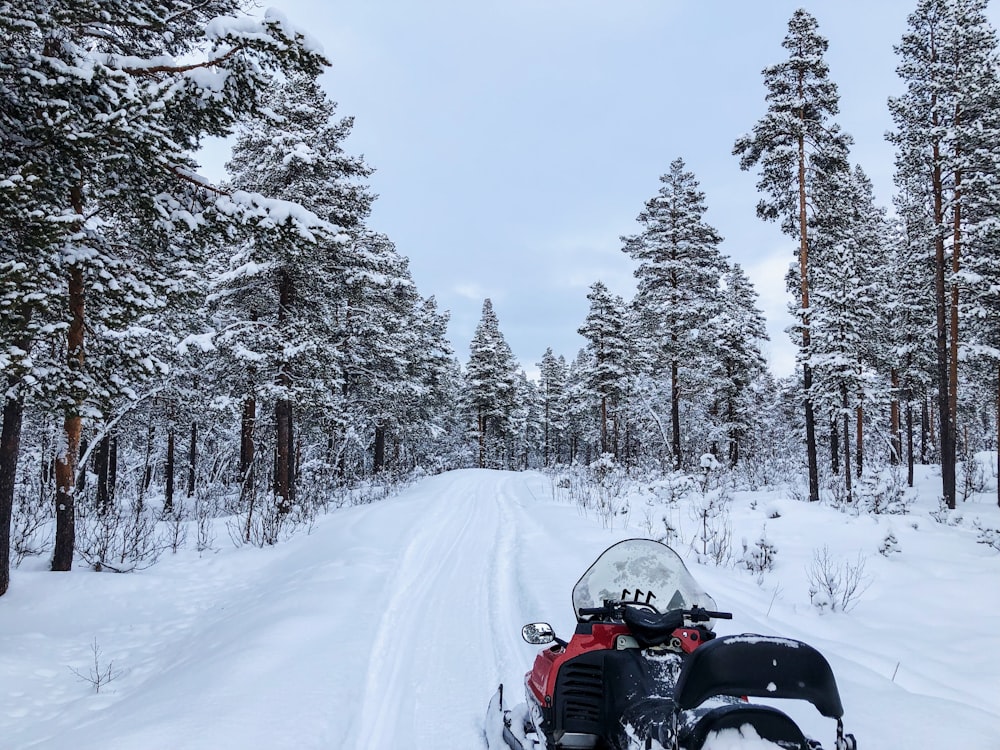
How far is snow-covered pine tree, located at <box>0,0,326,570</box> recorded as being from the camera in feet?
19.9

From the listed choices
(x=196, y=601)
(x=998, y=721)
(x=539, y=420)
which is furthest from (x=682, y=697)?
(x=539, y=420)

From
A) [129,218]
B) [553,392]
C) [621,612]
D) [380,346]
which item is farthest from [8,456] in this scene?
[553,392]

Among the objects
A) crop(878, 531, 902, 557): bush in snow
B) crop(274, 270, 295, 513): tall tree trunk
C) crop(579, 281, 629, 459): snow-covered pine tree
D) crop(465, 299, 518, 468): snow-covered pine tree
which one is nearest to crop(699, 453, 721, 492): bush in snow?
crop(878, 531, 902, 557): bush in snow

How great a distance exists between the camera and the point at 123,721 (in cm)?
412

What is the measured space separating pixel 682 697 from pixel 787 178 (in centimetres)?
2195

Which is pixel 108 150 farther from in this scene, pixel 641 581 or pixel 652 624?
pixel 652 624

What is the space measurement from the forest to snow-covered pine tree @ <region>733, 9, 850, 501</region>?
86mm

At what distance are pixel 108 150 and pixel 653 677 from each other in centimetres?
801

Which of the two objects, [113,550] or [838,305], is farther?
[838,305]

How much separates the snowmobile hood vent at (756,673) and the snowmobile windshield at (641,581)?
5.31 ft

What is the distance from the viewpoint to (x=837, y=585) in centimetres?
723

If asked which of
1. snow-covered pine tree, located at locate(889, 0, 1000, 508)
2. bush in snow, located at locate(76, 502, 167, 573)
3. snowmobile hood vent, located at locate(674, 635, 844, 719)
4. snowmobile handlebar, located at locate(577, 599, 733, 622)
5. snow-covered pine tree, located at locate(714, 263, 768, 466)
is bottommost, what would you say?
bush in snow, located at locate(76, 502, 167, 573)

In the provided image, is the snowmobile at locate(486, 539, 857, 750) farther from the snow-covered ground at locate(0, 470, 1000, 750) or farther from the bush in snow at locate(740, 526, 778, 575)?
the bush in snow at locate(740, 526, 778, 575)

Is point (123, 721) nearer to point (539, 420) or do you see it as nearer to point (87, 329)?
point (87, 329)
